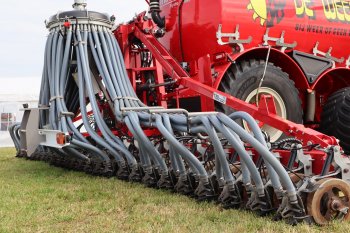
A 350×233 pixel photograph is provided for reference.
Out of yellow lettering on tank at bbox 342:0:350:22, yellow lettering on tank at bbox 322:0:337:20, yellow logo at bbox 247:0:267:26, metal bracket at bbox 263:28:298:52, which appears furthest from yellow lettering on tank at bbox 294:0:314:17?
yellow lettering on tank at bbox 342:0:350:22

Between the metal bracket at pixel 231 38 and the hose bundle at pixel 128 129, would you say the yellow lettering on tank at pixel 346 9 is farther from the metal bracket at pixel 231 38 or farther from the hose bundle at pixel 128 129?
the hose bundle at pixel 128 129

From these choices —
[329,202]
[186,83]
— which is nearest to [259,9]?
[186,83]

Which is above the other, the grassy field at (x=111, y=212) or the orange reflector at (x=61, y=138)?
the orange reflector at (x=61, y=138)

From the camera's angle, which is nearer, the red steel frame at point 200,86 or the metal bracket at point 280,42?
the red steel frame at point 200,86

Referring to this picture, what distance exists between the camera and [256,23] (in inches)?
180

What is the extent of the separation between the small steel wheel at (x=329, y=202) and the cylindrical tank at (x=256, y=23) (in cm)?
221

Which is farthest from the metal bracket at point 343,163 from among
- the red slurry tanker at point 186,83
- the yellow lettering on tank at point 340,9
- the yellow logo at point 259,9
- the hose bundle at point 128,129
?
the yellow lettering on tank at point 340,9

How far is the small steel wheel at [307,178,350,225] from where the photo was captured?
2.46m

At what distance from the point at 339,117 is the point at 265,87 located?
92 cm

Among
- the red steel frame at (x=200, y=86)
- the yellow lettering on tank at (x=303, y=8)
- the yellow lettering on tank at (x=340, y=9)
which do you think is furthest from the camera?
the yellow lettering on tank at (x=340, y=9)

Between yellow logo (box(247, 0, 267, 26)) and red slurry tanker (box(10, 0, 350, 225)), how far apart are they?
0.03ft

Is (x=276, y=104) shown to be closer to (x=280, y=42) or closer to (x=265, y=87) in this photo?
(x=265, y=87)

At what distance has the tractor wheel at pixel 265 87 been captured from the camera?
430 cm

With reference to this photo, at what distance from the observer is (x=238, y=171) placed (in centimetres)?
315
